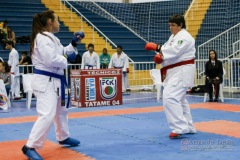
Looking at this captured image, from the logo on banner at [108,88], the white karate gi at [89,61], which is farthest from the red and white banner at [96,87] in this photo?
the white karate gi at [89,61]

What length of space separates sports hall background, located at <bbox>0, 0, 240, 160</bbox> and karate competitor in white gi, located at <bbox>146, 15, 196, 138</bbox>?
0.80 feet

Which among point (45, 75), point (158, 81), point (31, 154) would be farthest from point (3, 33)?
point (31, 154)

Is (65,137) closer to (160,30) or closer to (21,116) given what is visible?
(21,116)

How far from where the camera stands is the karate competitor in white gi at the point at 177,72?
5.25 m

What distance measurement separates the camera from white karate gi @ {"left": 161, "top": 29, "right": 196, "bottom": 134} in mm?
5246

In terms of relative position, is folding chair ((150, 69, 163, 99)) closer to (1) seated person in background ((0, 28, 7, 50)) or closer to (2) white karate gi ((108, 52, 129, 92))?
(2) white karate gi ((108, 52, 129, 92))

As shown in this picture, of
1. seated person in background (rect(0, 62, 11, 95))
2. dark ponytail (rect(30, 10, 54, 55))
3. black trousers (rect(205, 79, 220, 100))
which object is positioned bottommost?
black trousers (rect(205, 79, 220, 100))

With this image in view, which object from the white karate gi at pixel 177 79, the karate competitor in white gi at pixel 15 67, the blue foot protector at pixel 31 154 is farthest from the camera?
the karate competitor in white gi at pixel 15 67

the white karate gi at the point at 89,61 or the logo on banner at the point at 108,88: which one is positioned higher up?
the white karate gi at the point at 89,61

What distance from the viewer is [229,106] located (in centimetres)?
903

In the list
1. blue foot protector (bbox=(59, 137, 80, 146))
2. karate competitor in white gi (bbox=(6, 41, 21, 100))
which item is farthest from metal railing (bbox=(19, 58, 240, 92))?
blue foot protector (bbox=(59, 137, 80, 146))

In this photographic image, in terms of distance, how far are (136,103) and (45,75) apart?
19.9 feet

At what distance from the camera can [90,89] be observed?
983 centimetres

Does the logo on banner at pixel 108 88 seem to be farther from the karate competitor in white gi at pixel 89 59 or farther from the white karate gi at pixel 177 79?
the white karate gi at pixel 177 79
